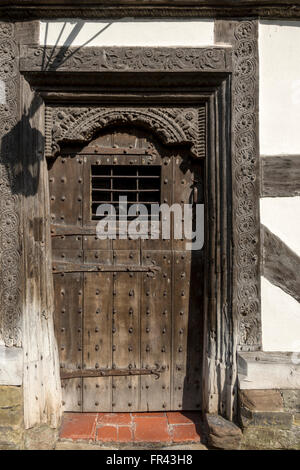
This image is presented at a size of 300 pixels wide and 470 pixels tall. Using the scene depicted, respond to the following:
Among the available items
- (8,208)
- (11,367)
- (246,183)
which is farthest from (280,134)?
(11,367)

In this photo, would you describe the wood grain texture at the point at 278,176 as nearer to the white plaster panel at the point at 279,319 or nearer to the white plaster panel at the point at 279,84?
the white plaster panel at the point at 279,84

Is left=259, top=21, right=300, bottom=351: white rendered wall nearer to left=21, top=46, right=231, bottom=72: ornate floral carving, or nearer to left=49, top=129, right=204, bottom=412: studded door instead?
left=21, top=46, right=231, bottom=72: ornate floral carving

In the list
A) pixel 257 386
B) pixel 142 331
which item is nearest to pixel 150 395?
pixel 142 331

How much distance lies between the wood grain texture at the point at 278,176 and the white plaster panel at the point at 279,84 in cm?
10

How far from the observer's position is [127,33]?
8.35 feet

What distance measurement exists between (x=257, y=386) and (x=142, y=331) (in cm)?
91

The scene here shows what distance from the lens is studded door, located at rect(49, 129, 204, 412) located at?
2748mm

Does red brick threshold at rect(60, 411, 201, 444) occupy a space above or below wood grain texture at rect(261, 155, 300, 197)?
below

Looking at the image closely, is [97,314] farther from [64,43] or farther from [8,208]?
[64,43]

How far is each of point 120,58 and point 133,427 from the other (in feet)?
8.77

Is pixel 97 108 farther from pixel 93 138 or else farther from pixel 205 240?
pixel 205 240

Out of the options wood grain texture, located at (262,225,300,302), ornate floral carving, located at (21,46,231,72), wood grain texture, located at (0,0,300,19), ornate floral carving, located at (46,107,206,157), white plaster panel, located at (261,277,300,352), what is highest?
wood grain texture, located at (0,0,300,19)

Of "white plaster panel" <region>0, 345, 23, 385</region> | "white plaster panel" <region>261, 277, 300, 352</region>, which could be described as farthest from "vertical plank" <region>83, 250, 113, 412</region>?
"white plaster panel" <region>261, 277, 300, 352</region>
